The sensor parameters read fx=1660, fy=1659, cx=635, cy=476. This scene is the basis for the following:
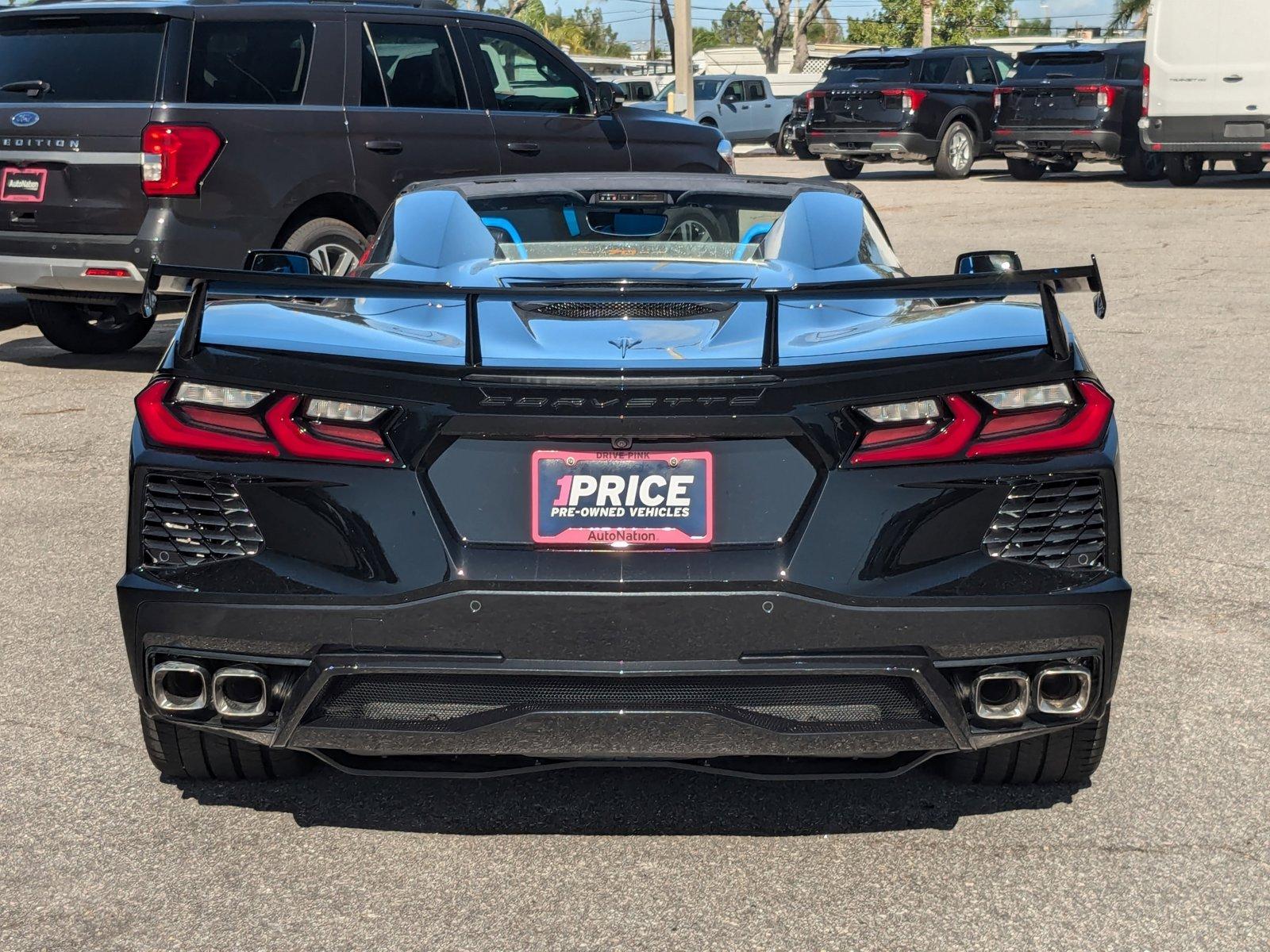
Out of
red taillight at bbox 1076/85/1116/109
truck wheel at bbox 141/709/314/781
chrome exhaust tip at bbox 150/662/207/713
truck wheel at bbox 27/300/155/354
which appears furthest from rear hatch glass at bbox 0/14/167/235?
red taillight at bbox 1076/85/1116/109

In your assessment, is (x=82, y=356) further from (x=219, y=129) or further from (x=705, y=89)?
(x=705, y=89)

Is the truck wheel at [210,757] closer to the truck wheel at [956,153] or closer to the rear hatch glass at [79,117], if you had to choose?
the rear hatch glass at [79,117]

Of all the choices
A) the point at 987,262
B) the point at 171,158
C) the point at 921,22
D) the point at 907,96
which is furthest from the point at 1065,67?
the point at 921,22

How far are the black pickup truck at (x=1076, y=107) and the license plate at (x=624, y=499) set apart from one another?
841 inches

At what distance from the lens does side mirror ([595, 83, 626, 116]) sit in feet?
34.1

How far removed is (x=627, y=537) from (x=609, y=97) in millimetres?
7768

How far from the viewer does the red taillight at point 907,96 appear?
A: 24688mm

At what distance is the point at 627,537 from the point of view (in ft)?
10.2

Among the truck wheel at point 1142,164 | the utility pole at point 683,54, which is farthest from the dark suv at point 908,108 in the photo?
the truck wheel at point 1142,164

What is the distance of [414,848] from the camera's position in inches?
140

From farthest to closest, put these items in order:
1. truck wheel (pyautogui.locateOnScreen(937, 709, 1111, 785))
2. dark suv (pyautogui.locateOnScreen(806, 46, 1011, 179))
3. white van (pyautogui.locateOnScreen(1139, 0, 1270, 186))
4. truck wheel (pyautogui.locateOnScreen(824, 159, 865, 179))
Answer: truck wheel (pyautogui.locateOnScreen(824, 159, 865, 179)) < dark suv (pyautogui.locateOnScreen(806, 46, 1011, 179)) < white van (pyautogui.locateOnScreen(1139, 0, 1270, 186)) < truck wheel (pyautogui.locateOnScreen(937, 709, 1111, 785))

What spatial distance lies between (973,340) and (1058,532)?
41 cm

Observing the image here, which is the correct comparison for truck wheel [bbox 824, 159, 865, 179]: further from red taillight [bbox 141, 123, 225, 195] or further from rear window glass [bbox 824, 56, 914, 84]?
red taillight [bbox 141, 123, 225, 195]

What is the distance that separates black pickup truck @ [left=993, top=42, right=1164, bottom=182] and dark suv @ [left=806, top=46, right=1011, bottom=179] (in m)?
1.35
